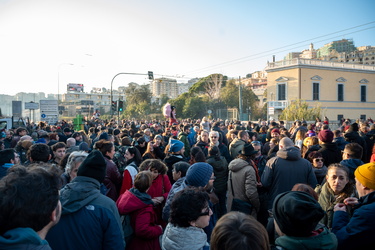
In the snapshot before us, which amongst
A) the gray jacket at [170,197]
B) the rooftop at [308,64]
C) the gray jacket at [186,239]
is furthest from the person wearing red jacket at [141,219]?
the rooftop at [308,64]

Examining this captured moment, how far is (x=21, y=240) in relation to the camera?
149 cm

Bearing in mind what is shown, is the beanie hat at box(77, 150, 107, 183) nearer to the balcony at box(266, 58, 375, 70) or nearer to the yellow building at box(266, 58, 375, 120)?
the yellow building at box(266, 58, 375, 120)

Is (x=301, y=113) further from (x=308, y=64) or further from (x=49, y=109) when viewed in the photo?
(x=49, y=109)

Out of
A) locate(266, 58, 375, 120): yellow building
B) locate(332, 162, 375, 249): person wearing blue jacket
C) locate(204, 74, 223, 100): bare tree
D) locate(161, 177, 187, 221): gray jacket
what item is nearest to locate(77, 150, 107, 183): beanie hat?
locate(161, 177, 187, 221): gray jacket

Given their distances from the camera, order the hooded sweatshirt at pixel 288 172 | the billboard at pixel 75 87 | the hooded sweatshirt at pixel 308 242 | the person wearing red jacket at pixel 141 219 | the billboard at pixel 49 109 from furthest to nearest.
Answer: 1. the billboard at pixel 75 87
2. the billboard at pixel 49 109
3. the hooded sweatshirt at pixel 288 172
4. the person wearing red jacket at pixel 141 219
5. the hooded sweatshirt at pixel 308 242

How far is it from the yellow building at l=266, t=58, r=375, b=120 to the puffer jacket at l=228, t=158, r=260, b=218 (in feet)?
112

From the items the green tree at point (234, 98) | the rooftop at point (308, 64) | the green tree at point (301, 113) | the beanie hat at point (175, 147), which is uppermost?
the rooftop at point (308, 64)

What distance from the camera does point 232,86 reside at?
4469cm

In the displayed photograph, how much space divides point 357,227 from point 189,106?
126ft

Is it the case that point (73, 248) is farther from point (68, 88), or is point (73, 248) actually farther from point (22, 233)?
point (68, 88)

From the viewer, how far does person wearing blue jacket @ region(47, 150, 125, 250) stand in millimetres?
2312

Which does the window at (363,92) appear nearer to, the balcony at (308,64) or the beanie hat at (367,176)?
the balcony at (308,64)

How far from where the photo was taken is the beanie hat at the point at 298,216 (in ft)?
6.25

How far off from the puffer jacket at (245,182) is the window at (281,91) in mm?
36799
